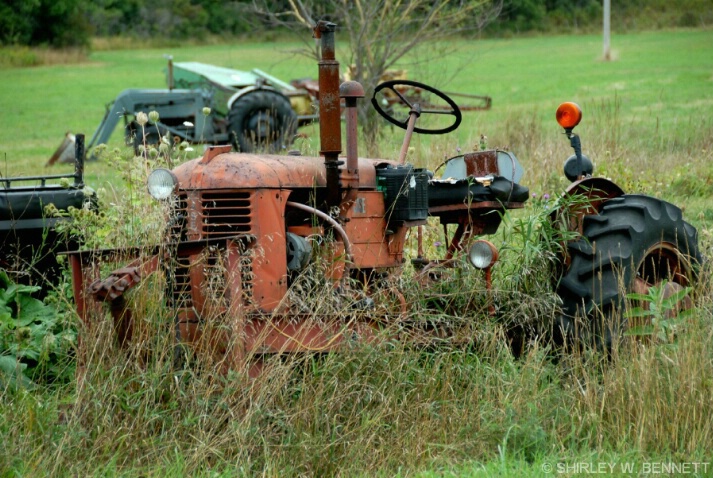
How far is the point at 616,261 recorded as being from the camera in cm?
517

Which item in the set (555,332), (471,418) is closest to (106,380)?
(471,418)

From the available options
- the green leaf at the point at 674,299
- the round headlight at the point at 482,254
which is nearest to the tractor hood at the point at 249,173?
the round headlight at the point at 482,254

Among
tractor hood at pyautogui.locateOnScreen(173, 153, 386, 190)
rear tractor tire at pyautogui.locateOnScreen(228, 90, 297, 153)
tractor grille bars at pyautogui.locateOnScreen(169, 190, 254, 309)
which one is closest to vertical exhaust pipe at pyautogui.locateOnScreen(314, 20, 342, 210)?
tractor hood at pyautogui.locateOnScreen(173, 153, 386, 190)

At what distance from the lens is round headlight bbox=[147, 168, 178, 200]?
4777mm

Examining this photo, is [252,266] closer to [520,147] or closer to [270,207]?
[270,207]

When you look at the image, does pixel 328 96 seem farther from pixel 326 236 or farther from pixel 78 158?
pixel 78 158

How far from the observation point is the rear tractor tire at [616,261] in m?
5.10

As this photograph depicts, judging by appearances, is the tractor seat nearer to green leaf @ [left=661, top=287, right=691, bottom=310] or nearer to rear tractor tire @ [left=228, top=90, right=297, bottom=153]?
green leaf @ [left=661, top=287, right=691, bottom=310]

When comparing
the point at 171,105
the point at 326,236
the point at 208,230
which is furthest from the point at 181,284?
the point at 171,105

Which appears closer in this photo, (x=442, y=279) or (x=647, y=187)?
(x=442, y=279)

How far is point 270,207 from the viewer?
4730 millimetres

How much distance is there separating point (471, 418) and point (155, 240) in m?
1.78

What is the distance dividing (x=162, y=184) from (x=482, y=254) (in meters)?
1.80

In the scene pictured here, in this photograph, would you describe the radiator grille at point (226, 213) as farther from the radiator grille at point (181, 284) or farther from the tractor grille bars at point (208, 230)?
the radiator grille at point (181, 284)
